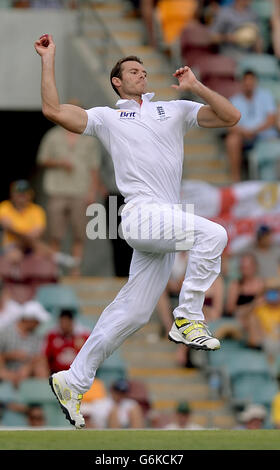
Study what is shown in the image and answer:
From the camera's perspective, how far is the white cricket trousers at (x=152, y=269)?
31.7ft

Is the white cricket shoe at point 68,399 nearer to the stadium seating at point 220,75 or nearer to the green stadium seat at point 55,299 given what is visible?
the green stadium seat at point 55,299

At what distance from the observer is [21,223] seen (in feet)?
51.9

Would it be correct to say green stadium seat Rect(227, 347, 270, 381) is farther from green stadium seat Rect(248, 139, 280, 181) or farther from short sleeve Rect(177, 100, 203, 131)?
short sleeve Rect(177, 100, 203, 131)

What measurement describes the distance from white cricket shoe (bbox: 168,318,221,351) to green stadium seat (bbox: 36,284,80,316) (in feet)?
16.7

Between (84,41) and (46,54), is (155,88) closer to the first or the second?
(84,41)

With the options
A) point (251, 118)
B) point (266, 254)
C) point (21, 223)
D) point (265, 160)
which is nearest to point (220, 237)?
point (266, 254)

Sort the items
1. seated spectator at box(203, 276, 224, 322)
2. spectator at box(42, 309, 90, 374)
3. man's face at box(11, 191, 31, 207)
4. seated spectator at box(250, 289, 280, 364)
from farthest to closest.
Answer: man's face at box(11, 191, 31, 207)
seated spectator at box(203, 276, 224, 322)
seated spectator at box(250, 289, 280, 364)
spectator at box(42, 309, 90, 374)

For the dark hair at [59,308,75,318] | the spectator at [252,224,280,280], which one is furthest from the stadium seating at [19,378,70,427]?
the spectator at [252,224,280,280]

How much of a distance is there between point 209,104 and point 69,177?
6.45 meters

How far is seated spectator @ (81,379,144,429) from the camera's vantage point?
13.5 meters

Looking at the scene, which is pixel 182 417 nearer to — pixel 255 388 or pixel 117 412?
pixel 117 412
